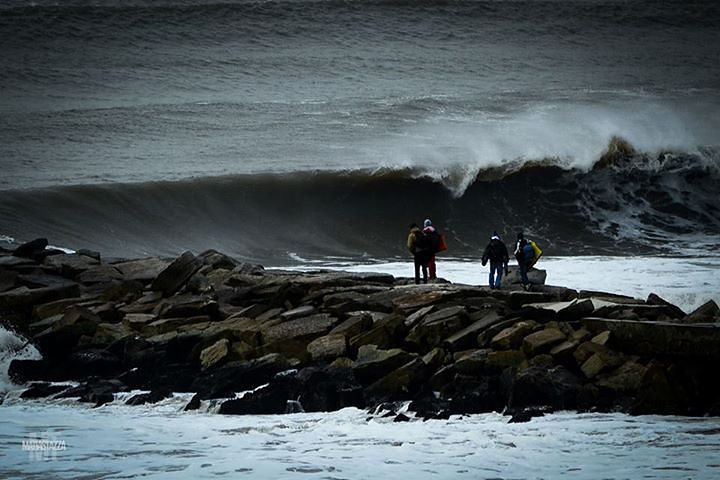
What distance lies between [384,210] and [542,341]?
1249 centimetres

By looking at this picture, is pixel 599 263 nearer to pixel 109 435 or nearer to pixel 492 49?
pixel 109 435

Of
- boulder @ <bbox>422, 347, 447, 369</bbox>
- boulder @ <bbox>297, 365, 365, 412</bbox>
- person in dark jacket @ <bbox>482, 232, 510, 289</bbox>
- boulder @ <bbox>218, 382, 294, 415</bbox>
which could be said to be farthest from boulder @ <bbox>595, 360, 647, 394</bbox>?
person in dark jacket @ <bbox>482, 232, 510, 289</bbox>

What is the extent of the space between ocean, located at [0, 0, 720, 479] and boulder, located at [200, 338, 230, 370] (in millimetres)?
557

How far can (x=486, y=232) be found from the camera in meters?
21.5

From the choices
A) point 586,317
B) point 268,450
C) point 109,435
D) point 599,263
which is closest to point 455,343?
point 586,317

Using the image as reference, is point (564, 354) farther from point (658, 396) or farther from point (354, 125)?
point (354, 125)

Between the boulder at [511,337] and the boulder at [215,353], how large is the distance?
2482mm

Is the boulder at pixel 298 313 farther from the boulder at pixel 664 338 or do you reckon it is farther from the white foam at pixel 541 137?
the white foam at pixel 541 137

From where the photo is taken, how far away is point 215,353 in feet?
34.4

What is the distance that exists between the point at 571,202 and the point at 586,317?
13.2 m

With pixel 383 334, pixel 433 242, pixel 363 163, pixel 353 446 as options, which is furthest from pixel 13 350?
pixel 363 163

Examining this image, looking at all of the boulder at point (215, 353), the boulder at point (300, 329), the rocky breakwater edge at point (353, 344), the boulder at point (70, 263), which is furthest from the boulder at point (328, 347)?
the boulder at point (70, 263)

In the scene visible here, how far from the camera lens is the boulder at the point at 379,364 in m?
9.87

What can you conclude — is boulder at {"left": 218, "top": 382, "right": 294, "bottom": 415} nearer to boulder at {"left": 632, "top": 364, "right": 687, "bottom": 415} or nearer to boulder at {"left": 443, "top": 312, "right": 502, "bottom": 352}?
boulder at {"left": 443, "top": 312, "right": 502, "bottom": 352}
